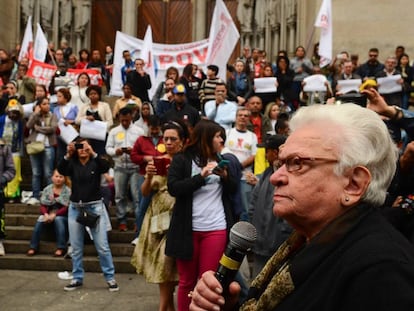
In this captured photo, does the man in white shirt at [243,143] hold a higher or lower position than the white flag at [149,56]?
lower

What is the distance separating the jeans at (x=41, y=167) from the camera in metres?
10.3

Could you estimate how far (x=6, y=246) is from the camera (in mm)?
9055

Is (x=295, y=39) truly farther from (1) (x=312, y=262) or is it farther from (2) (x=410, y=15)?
(1) (x=312, y=262)

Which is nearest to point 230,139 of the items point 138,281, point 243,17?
point 138,281

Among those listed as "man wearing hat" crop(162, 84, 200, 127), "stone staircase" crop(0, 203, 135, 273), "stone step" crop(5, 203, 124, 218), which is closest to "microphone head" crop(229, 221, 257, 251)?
"stone staircase" crop(0, 203, 135, 273)

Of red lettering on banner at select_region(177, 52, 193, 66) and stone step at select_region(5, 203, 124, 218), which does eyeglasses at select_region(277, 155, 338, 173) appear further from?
red lettering on banner at select_region(177, 52, 193, 66)

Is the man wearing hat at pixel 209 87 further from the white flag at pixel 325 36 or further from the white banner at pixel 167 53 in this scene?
the white banner at pixel 167 53

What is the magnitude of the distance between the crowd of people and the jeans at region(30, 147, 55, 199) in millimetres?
27

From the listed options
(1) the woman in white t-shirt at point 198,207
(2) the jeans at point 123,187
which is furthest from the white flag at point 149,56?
(1) the woman in white t-shirt at point 198,207

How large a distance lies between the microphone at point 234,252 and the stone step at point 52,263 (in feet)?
21.1

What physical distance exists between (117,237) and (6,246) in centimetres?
167

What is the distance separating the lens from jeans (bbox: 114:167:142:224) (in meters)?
9.20

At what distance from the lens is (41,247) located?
896 centimetres

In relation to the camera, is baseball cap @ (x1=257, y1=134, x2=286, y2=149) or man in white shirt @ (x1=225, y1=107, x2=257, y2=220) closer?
baseball cap @ (x1=257, y1=134, x2=286, y2=149)
